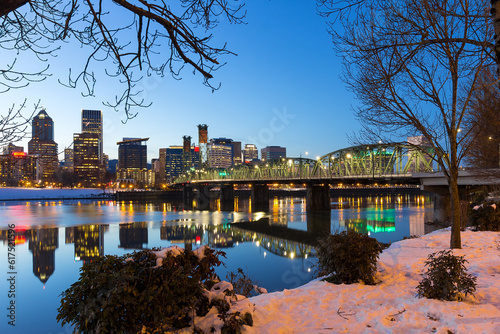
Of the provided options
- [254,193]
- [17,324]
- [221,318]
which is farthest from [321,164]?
[221,318]

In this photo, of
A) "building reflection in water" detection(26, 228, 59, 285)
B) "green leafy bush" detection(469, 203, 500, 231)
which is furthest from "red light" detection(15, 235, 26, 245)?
"green leafy bush" detection(469, 203, 500, 231)

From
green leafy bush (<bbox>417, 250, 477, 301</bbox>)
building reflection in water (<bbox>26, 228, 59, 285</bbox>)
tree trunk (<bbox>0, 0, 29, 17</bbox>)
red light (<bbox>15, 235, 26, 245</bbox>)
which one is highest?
tree trunk (<bbox>0, 0, 29, 17</bbox>)

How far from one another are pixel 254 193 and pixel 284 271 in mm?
80997

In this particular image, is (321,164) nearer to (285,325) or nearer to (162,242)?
(162,242)

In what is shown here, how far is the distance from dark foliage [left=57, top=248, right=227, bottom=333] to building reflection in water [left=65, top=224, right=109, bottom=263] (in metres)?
25.0

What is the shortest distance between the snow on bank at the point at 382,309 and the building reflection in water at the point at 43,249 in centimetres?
2098

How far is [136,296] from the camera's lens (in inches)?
206

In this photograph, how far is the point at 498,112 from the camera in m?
16.4

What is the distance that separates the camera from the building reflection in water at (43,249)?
25.1 meters

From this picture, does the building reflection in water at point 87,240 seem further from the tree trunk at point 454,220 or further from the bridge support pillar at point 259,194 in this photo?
the bridge support pillar at point 259,194

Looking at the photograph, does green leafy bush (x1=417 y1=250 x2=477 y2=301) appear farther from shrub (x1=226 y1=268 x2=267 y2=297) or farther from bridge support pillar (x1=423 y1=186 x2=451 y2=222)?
bridge support pillar (x1=423 y1=186 x2=451 y2=222)

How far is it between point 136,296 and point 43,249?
33.4 m

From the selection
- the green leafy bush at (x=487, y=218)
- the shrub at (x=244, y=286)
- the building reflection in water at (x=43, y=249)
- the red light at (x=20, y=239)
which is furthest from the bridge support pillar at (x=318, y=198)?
the shrub at (x=244, y=286)

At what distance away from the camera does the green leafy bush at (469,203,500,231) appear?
18.6m
